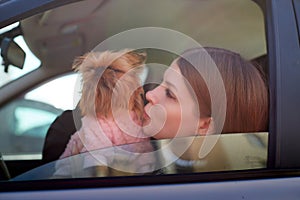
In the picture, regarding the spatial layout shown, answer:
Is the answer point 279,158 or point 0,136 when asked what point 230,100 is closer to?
point 279,158

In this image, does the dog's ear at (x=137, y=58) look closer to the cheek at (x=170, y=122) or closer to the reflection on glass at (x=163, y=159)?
the cheek at (x=170, y=122)

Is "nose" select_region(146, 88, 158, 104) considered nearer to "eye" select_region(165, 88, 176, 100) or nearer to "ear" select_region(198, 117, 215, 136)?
"eye" select_region(165, 88, 176, 100)

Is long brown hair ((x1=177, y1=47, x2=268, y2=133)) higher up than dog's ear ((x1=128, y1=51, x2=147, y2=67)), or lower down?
lower down

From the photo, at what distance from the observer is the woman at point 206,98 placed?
5.31 ft

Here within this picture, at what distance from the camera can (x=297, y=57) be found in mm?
1542

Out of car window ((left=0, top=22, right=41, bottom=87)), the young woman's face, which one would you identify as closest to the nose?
the young woman's face

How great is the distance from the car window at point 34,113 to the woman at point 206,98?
32 centimetres

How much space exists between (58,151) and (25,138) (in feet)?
0.99

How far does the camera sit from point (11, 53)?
1848 mm

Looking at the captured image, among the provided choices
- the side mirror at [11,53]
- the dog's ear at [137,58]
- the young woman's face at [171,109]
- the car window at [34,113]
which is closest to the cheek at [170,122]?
the young woman's face at [171,109]

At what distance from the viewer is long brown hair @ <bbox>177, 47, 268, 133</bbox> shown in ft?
5.24

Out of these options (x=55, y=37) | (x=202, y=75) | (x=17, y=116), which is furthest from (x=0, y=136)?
(x=202, y=75)

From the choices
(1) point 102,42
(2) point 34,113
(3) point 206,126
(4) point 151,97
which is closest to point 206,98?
(3) point 206,126

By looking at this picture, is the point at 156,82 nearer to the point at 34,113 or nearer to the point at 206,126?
the point at 206,126
